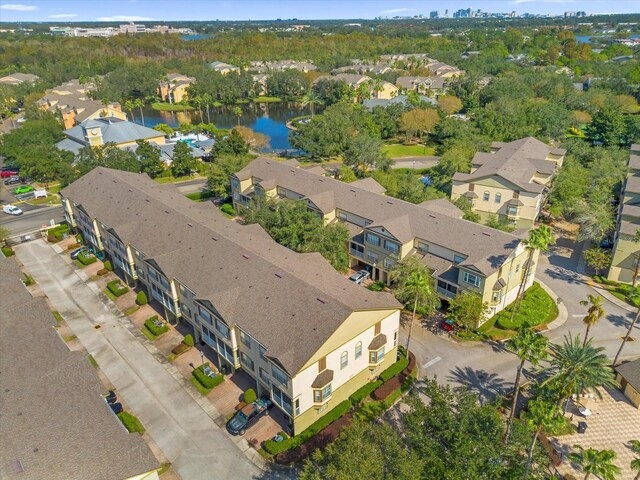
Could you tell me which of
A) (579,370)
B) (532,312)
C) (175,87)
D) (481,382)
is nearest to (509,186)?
(532,312)

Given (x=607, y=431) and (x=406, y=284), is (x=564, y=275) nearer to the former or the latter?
(x=607, y=431)

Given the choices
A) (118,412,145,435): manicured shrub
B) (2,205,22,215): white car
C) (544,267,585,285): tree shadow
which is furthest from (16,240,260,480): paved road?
(544,267,585,285): tree shadow

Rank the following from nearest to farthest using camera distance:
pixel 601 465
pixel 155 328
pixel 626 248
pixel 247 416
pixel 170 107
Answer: pixel 601 465, pixel 247 416, pixel 155 328, pixel 626 248, pixel 170 107

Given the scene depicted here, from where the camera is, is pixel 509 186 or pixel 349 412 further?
pixel 509 186

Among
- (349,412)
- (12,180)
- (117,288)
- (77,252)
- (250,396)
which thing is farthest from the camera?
(12,180)

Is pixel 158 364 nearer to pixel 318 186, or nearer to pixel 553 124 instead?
pixel 318 186

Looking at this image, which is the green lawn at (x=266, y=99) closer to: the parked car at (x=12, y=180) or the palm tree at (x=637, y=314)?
the parked car at (x=12, y=180)

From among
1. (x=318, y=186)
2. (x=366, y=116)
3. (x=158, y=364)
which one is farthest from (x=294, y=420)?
(x=366, y=116)
